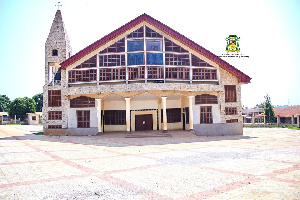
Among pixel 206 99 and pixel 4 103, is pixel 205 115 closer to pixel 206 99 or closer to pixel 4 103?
pixel 206 99

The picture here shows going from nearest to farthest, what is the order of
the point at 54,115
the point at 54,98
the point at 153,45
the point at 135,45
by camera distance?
the point at 135,45 < the point at 153,45 < the point at 54,115 < the point at 54,98

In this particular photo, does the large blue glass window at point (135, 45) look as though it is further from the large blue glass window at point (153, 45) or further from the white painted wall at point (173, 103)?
the white painted wall at point (173, 103)

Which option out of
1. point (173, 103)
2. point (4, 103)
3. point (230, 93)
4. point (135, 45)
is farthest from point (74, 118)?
point (4, 103)

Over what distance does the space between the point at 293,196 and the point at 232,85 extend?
69.9 ft

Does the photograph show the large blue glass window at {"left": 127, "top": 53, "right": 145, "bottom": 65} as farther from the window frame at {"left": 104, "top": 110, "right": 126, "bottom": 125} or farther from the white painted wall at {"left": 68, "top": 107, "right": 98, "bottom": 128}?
the window frame at {"left": 104, "top": 110, "right": 126, "bottom": 125}

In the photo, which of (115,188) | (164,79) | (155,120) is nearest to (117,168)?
(115,188)

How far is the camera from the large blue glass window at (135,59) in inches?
893

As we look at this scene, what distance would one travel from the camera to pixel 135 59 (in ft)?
74.8

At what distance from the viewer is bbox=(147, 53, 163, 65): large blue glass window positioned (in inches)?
894

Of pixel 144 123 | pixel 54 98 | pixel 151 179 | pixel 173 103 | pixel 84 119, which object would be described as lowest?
pixel 151 179

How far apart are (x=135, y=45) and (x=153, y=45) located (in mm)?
1769

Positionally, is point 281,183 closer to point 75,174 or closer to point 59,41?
point 75,174

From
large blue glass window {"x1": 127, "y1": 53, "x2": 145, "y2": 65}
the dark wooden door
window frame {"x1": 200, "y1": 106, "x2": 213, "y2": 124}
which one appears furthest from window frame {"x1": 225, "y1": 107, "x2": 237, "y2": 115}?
large blue glass window {"x1": 127, "y1": 53, "x2": 145, "y2": 65}

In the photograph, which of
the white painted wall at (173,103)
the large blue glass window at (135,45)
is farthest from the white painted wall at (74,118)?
the white painted wall at (173,103)
